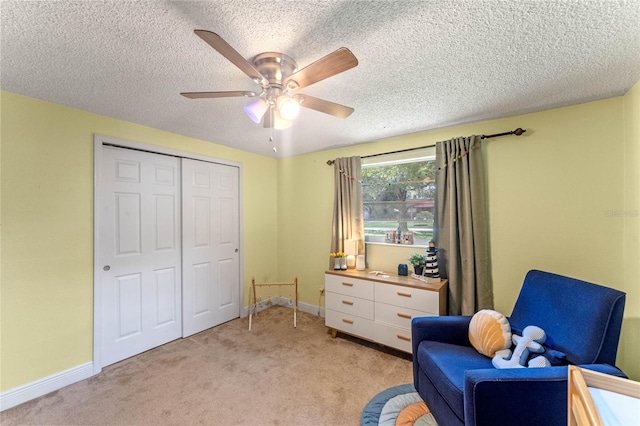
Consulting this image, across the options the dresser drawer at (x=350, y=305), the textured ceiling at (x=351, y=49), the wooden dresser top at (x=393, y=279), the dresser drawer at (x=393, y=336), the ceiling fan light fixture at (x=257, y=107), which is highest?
the textured ceiling at (x=351, y=49)

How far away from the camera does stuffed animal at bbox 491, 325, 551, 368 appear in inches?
56.7

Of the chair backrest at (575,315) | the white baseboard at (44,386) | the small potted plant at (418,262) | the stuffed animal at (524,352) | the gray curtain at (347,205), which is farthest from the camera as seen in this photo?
the gray curtain at (347,205)

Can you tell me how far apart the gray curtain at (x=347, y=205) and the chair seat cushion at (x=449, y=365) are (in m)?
1.47

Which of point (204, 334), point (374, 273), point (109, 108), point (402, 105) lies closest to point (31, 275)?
point (109, 108)

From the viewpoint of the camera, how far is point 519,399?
3.75 ft

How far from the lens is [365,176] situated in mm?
3266

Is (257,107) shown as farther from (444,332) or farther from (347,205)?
(444,332)

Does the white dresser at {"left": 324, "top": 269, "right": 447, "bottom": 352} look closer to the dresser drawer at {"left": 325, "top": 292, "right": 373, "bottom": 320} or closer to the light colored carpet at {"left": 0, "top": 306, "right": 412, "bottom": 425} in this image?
the dresser drawer at {"left": 325, "top": 292, "right": 373, "bottom": 320}

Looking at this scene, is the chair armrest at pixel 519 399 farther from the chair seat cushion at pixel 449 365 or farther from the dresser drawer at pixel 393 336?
the dresser drawer at pixel 393 336

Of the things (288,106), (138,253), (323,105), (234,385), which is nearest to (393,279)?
(234,385)

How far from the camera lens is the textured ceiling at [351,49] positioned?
111cm

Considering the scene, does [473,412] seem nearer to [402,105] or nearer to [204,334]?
[402,105]

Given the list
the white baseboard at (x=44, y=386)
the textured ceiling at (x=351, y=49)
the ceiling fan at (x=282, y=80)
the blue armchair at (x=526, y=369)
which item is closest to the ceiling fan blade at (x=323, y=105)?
the ceiling fan at (x=282, y=80)

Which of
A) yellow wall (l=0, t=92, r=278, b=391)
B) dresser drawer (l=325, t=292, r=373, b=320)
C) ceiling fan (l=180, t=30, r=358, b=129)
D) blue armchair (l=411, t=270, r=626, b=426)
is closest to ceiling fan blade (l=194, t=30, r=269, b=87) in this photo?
ceiling fan (l=180, t=30, r=358, b=129)
